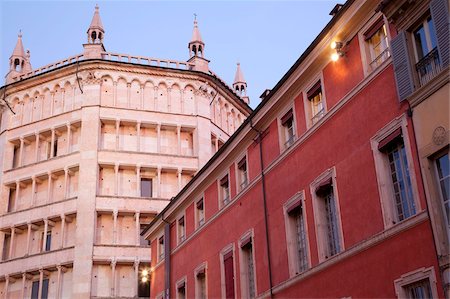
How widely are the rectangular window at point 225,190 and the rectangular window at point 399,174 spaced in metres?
13.5

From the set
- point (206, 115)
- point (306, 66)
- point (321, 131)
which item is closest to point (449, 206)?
point (321, 131)

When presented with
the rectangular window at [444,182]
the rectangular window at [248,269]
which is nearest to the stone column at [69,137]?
the rectangular window at [248,269]

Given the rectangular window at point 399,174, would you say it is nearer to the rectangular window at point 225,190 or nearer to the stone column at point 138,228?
the rectangular window at point 225,190

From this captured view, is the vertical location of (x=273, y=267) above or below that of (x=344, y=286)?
above

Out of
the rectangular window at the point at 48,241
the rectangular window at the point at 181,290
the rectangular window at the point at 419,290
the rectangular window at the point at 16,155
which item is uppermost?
the rectangular window at the point at 16,155

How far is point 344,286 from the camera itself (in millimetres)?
20594

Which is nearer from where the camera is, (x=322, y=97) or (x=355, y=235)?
(x=355, y=235)

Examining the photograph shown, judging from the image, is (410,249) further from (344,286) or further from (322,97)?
(322,97)

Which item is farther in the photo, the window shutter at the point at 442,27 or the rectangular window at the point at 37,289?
the rectangular window at the point at 37,289

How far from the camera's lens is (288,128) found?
26.7m

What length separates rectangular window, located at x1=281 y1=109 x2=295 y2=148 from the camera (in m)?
26.1

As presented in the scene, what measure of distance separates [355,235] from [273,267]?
249 inches

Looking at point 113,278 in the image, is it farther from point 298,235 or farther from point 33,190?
point 298,235

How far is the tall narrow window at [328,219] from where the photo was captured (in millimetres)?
22052
